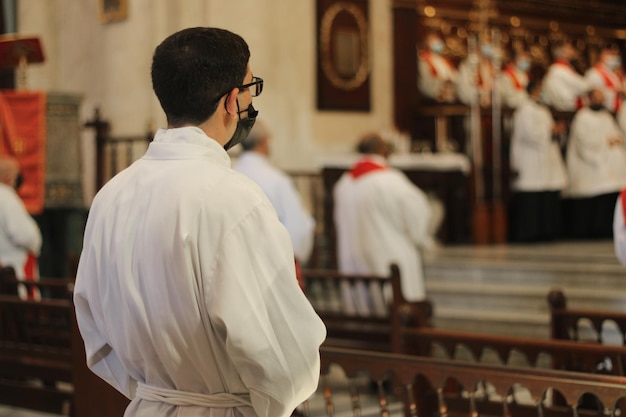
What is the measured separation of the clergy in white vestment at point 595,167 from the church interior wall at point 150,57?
253cm

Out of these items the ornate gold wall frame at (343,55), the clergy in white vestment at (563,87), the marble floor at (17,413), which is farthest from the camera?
the clergy in white vestment at (563,87)

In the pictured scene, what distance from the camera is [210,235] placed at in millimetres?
2477

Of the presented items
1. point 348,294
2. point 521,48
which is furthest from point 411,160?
point 521,48

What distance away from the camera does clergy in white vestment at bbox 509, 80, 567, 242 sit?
43.4ft

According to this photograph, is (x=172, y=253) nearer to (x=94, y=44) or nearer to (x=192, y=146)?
(x=192, y=146)

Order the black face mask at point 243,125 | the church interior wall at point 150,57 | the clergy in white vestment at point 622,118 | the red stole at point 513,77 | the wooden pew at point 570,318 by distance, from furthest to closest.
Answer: the red stole at point 513,77, the clergy in white vestment at point 622,118, the church interior wall at point 150,57, the wooden pew at point 570,318, the black face mask at point 243,125

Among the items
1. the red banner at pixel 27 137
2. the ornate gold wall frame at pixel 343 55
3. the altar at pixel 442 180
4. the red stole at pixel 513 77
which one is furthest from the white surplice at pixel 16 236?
the red stole at pixel 513 77

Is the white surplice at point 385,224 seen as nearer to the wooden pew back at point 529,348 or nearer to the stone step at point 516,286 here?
the stone step at point 516,286

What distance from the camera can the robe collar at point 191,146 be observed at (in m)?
2.62

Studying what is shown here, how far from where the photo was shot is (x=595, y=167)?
13664 mm

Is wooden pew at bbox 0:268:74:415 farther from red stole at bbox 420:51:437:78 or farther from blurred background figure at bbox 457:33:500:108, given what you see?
red stole at bbox 420:51:437:78

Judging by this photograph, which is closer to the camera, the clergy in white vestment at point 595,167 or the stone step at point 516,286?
the stone step at point 516,286

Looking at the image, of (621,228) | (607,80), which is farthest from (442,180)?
(621,228)

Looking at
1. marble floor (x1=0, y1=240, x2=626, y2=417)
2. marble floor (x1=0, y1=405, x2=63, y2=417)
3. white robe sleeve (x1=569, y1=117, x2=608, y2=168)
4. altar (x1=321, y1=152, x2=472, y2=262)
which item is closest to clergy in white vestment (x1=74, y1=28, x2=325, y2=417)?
marble floor (x1=0, y1=405, x2=63, y2=417)
